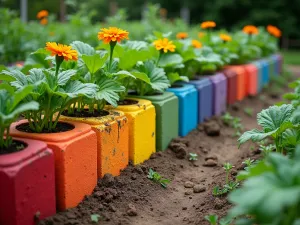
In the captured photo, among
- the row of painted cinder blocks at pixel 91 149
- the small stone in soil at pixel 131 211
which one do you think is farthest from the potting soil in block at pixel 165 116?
the small stone in soil at pixel 131 211

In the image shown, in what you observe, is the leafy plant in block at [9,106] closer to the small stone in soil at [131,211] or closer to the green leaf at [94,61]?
the green leaf at [94,61]

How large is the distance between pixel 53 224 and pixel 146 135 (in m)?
1.40

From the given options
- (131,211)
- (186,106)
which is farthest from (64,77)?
(186,106)

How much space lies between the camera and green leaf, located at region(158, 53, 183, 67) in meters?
4.53

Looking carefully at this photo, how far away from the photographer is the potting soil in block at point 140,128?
370cm

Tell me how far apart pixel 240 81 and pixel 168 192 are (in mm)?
3397

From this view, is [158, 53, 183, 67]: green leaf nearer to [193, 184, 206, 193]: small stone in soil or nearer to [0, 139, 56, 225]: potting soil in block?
[193, 184, 206, 193]: small stone in soil

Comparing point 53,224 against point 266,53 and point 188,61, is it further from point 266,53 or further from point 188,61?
point 266,53

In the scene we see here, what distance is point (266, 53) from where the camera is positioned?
28.9ft

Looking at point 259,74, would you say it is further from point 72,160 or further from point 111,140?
point 72,160

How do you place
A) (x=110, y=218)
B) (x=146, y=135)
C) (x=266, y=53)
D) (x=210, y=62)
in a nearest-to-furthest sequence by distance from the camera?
(x=110, y=218) → (x=146, y=135) → (x=210, y=62) → (x=266, y=53)

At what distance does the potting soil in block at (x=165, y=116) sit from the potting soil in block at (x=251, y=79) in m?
2.78

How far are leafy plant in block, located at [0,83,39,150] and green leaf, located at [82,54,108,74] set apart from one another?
693 millimetres

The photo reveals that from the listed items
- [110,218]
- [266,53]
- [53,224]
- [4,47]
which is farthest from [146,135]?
[266,53]
